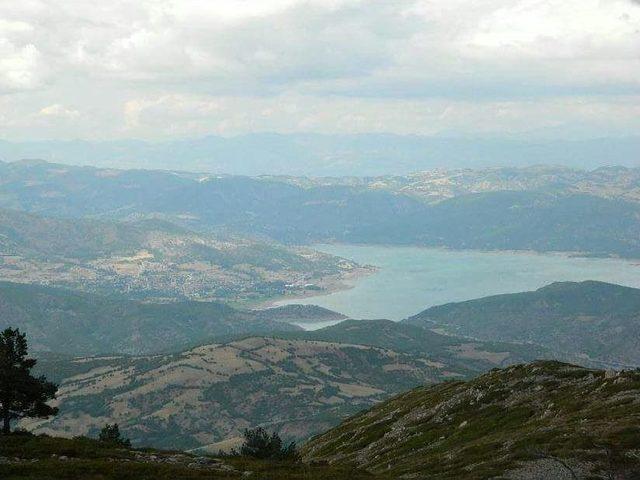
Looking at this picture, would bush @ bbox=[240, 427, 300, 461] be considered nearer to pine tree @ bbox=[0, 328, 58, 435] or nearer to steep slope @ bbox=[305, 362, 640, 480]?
steep slope @ bbox=[305, 362, 640, 480]

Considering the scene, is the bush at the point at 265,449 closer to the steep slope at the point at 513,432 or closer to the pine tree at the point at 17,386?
the steep slope at the point at 513,432

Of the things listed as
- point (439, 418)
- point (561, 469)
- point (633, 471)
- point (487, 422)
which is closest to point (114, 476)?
point (561, 469)

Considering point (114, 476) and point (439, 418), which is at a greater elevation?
point (114, 476)

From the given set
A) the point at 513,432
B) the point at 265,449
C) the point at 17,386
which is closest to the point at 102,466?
the point at 17,386

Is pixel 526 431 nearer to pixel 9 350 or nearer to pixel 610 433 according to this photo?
pixel 610 433

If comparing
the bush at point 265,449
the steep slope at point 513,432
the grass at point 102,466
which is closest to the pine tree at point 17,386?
the grass at point 102,466

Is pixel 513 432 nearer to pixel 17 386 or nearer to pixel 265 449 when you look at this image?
pixel 265 449

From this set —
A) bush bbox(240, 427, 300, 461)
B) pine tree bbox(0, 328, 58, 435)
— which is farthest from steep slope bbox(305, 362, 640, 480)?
pine tree bbox(0, 328, 58, 435)
